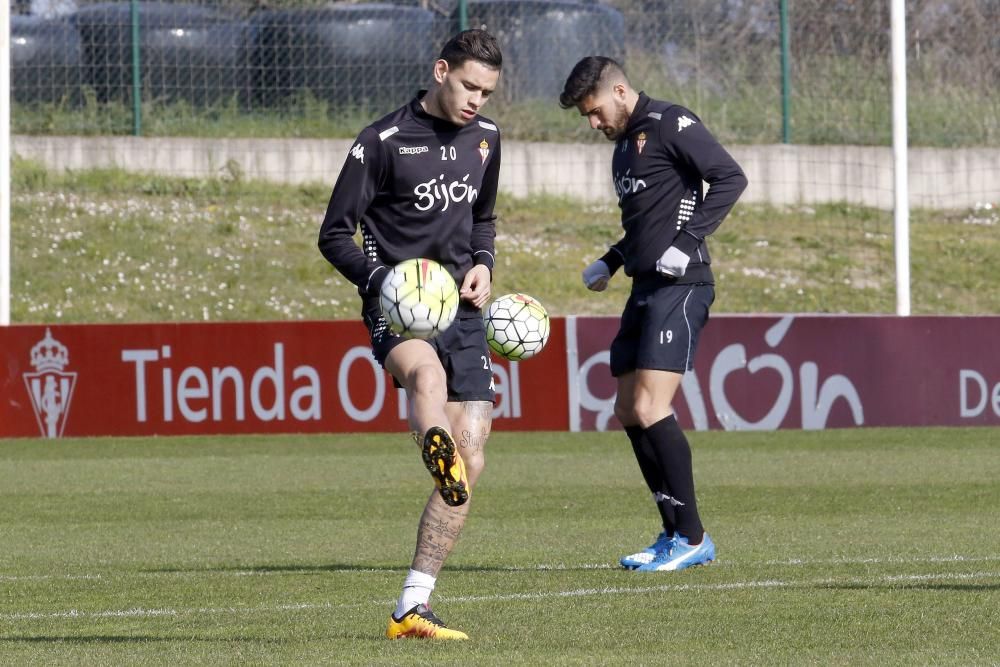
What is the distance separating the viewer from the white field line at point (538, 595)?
6656 mm

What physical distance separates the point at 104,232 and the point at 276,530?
45.5ft

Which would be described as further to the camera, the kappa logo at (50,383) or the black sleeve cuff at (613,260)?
the kappa logo at (50,383)

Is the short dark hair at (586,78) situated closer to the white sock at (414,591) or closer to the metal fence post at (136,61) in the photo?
the white sock at (414,591)

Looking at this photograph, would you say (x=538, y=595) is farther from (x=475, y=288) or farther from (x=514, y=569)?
(x=475, y=288)

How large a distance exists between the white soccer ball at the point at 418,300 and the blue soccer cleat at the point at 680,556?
7.08 ft

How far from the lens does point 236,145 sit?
931 inches

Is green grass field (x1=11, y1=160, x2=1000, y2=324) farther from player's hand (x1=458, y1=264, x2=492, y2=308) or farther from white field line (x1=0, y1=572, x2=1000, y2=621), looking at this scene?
player's hand (x1=458, y1=264, x2=492, y2=308)

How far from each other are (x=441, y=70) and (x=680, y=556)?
8.57ft

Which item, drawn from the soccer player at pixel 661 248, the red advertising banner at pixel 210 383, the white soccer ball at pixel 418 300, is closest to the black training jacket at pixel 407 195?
the white soccer ball at pixel 418 300

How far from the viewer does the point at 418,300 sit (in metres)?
5.92

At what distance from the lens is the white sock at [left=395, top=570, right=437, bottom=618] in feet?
19.3

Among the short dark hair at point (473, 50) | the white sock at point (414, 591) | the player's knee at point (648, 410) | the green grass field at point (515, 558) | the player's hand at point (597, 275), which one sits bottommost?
the green grass field at point (515, 558)

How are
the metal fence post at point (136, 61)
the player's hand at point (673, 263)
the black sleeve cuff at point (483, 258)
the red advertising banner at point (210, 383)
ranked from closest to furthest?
the black sleeve cuff at point (483, 258), the player's hand at point (673, 263), the red advertising banner at point (210, 383), the metal fence post at point (136, 61)

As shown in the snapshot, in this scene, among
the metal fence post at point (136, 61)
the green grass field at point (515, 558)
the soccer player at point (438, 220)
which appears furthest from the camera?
the metal fence post at point (136, 61)
